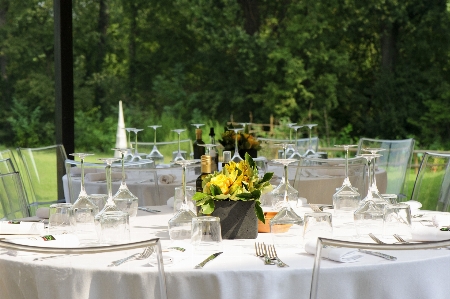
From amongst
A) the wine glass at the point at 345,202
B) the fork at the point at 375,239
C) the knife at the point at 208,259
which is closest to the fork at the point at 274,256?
the knife at the point at 208,259

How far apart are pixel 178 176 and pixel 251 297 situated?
223 cm

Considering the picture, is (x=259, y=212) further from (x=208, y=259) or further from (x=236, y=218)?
(x=208, y=259)

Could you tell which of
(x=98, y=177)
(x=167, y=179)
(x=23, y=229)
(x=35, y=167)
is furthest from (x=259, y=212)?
(x=35, y=167)

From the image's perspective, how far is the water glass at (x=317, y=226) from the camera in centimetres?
192

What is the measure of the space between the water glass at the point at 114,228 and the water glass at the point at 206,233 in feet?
0.71

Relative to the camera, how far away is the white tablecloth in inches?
65.5

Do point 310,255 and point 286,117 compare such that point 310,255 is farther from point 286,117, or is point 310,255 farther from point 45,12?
point 45,12

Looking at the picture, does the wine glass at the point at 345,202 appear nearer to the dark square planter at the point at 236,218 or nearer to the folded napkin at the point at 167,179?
the dark square planter at the point at 236,218

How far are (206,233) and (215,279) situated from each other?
0.65ft

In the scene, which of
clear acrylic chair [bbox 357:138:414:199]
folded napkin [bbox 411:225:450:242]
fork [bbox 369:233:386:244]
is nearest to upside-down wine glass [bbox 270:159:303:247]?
fork [bbox 369:233:386:244]

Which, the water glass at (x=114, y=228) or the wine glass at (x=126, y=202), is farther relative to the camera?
the wine glass at (x=126, y=202)

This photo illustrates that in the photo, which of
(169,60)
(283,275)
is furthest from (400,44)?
(283,275)

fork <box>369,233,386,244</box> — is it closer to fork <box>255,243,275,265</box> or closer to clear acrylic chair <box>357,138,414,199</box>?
fork <box>255,243,275,265</box>

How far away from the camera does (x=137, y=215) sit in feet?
8.31
